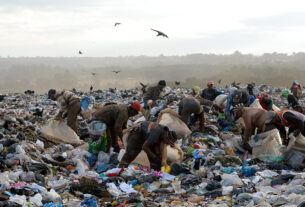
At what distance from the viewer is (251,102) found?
9.29m

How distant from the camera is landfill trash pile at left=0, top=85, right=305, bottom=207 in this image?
4.38 m

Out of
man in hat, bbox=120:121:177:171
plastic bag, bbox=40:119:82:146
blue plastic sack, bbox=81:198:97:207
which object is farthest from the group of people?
blue plastic sack, bbox=81:198:97:207

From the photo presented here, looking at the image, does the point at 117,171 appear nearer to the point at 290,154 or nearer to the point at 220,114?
the point at 290,154

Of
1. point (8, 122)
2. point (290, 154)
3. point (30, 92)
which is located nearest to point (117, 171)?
point (290, 154)

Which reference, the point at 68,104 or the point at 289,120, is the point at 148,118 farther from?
the point at 289,120

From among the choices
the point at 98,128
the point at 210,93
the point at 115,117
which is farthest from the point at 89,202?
the point at 210,93

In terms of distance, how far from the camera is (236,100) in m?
8.31

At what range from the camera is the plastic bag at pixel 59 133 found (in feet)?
25.2

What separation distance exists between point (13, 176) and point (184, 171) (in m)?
2.48

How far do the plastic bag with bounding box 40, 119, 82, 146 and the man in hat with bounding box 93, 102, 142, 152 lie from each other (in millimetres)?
1213

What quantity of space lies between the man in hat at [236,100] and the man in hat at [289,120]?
1.98 metres

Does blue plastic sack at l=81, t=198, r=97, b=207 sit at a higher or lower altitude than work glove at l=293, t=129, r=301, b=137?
lower

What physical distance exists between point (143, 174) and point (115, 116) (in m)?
1.48

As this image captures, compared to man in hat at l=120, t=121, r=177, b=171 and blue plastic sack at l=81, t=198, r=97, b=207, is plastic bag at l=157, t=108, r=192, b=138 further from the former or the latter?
blue plastic sack at l=81, t=198, r=97, b=207
